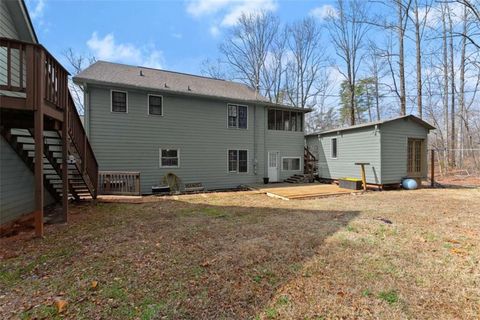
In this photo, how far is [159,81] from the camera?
13023mm

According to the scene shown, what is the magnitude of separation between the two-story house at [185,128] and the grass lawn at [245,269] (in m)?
5.88

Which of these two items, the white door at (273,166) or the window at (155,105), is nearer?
the window at (155,105)

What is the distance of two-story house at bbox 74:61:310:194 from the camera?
11.0m

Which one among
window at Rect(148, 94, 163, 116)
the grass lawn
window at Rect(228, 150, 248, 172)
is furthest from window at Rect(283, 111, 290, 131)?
the grass lawn

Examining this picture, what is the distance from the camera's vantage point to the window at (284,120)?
15.3 meters

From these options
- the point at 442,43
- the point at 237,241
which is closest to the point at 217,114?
the point at 237,241

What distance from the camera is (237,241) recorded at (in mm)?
4484

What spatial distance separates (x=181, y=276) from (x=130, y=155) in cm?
940

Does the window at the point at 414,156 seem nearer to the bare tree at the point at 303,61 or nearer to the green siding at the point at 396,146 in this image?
the green siding at the point at 396,146

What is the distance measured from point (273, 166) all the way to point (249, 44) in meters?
14.6

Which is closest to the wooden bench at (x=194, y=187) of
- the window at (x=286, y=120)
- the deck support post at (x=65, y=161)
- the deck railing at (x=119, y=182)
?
the deck railing at (x=119, y=182)

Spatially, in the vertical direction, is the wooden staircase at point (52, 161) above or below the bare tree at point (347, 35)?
below

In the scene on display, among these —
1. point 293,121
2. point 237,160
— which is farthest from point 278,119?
point 237,160

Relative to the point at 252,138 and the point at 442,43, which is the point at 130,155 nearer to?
the point at 252,138
